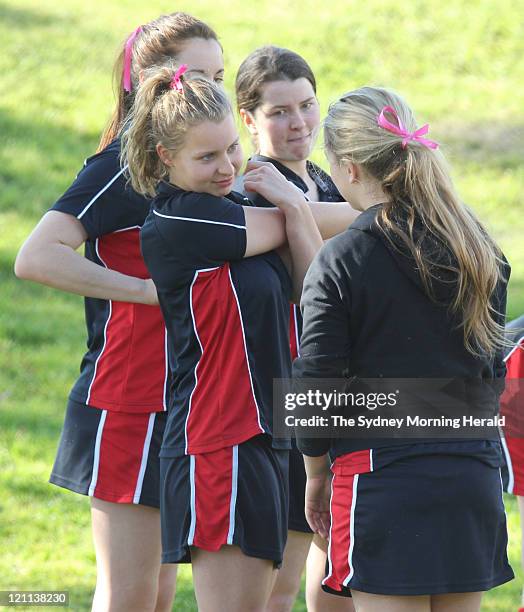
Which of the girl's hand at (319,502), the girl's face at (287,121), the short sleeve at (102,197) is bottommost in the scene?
the girl's hand at (319,502)

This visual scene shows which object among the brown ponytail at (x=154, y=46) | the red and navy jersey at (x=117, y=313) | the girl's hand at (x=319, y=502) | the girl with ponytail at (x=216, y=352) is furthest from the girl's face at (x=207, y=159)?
the girl's hand at (x=319, y=502)

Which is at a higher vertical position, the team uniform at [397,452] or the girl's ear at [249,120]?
the girl's ear at [249,120]

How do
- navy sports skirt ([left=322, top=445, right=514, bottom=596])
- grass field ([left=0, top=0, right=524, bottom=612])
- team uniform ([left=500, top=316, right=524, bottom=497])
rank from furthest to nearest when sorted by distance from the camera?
grass field ([left=0, top=0, right=524, bottom=612]), team uniform ([left=500, top=316, right=524, bottom=497]), navy sports skirt ([left=322, top=445, right=514, bottom=596])

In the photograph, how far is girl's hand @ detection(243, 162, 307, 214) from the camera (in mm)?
2854

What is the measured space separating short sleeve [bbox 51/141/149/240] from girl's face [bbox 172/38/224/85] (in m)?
0.33

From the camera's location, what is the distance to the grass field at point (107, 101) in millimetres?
6898

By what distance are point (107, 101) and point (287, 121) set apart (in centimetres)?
777

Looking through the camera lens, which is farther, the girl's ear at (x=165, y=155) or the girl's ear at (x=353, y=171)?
the girl's ear at (x=165, y=155)

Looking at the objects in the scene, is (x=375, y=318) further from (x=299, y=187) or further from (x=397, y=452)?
(x=299, y=187)

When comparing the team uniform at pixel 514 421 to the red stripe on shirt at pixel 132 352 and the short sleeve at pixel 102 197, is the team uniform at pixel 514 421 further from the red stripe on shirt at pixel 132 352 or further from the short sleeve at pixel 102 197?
the short sleeve at pixel 102 197

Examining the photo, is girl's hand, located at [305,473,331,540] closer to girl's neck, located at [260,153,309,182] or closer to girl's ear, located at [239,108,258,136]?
girl's neck, located at [260,153,309,182]

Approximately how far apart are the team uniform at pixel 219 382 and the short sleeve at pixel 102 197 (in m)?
0.38

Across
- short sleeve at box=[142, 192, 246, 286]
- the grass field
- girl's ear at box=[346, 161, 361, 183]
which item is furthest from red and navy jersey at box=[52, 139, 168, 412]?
the grass field

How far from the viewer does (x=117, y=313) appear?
10.5ft
